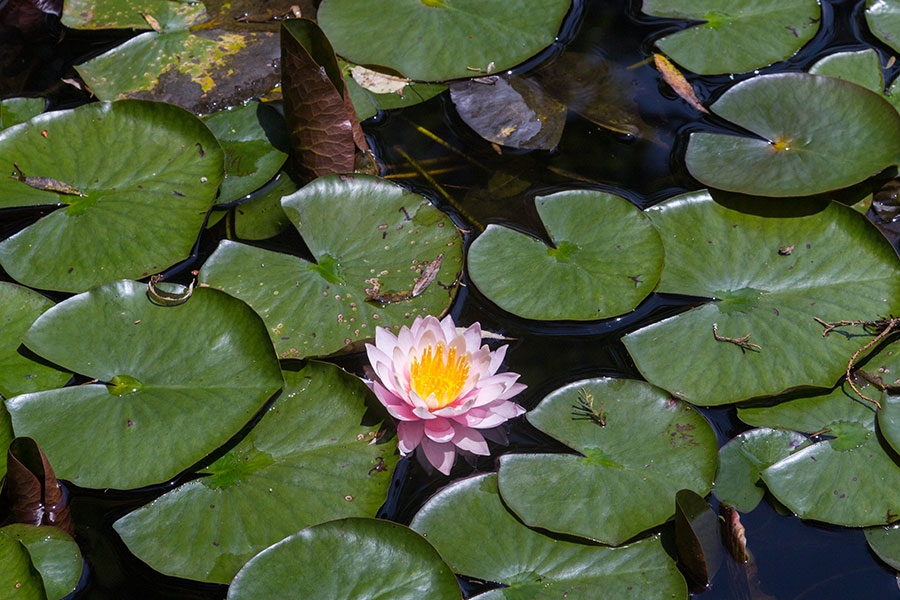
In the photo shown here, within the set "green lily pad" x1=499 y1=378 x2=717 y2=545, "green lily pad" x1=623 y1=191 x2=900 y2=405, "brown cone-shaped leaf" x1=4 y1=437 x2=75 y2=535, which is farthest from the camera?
"green lily pad" x1=623 y1=191 x2=900 y2=405

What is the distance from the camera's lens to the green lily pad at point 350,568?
1795 millimetres

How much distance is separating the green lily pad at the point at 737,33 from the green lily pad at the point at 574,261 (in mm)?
964

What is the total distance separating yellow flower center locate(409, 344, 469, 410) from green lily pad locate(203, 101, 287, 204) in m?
1.06

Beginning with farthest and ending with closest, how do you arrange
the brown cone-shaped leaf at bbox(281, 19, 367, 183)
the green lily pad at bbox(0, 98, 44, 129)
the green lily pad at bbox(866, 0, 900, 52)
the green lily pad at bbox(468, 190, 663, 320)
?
the green lily pad at bbox(866, 0, 900, 52) < the green lily pad at bbox(0, 98, 44, 129) < the brown cone-shaped leaf at bbox(281, 19, 367, 183) < the green lily pad at bbox(468, 190, 663, 320)

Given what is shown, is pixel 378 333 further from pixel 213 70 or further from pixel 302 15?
pixel 302 15

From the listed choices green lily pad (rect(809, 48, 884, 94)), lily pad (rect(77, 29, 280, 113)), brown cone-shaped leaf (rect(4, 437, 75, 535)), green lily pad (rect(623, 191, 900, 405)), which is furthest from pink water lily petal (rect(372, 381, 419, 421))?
green lily pad (rect(809, 48, 884, 94))

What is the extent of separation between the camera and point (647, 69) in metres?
3.20

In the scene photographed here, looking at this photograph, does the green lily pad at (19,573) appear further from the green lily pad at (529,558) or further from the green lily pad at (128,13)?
the green lily pad at (128,13)

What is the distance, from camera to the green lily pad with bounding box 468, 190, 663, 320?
2.41 meters

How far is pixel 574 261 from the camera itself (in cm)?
250

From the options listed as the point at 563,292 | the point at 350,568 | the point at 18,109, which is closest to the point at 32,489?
the point at 350,568

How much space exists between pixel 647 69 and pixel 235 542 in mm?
2487

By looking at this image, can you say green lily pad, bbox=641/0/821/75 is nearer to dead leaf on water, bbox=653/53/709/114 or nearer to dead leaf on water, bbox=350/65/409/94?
dead leaf on water, bbox=653/53/709/114

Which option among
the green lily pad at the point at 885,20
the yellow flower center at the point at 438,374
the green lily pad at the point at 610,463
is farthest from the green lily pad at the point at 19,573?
the green lily pad at the point at 885,20
